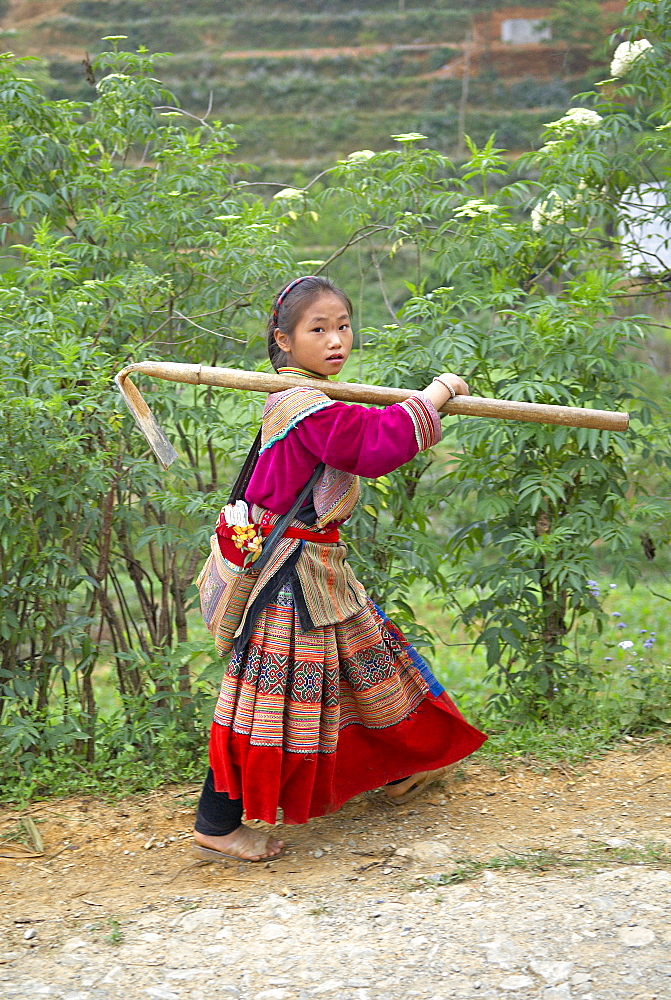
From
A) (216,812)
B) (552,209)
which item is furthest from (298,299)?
(216,812)

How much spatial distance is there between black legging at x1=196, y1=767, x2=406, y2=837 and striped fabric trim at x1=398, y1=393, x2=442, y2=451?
1142 millimetres

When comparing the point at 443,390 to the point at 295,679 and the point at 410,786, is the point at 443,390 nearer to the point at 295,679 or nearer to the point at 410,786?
the point at 295,679

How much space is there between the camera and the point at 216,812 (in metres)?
2.84

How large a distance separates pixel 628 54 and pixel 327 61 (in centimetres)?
1672

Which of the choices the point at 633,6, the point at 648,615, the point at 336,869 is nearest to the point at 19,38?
the point at 648,615

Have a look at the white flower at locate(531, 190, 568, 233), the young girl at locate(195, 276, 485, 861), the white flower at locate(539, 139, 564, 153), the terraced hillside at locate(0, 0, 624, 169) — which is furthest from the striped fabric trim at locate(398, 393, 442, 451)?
the terraced hillside at locate(0, 0, 624, 169)

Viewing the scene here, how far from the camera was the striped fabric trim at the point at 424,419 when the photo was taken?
99.3 inches

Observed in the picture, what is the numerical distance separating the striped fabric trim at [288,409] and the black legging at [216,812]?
1.00m

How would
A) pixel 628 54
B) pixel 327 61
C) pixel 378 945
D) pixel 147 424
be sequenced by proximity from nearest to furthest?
pixel 378 945
pixel 147 424
pixel 628 54
pixel 327 61

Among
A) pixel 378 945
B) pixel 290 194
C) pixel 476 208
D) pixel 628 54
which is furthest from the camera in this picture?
pixel 290 194

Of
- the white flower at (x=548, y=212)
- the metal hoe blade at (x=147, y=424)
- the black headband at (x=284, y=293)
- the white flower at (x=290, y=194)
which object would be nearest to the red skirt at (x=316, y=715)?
the metal hoe blade at (x=147, y=424)

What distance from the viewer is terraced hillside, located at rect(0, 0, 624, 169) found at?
58.4 feet

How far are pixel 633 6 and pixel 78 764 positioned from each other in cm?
335

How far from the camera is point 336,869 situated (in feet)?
9.03
